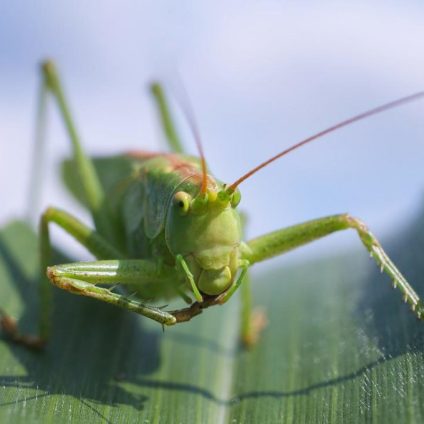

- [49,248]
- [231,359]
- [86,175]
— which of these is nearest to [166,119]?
[86,175]

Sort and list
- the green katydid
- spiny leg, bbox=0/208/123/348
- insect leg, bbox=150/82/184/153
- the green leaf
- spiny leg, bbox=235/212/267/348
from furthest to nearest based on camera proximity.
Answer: insect leg, bbox=150/82/184/153 < spiny leg, bbox=235/212/267/348 < spiny leg, bbox=0/208/123/348 < the green katydid < the green leaf

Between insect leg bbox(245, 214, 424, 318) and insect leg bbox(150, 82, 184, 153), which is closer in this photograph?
insect leg bbox(245, 214, 424, 318)

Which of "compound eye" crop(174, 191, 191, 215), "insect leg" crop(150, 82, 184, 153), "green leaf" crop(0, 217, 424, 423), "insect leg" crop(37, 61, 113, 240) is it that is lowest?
"green leaf" crop(0, 217, 424, 423)

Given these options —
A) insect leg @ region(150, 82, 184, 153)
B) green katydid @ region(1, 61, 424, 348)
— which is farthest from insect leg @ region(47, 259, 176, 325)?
insect leg @ region(150, 82, 184, 153)

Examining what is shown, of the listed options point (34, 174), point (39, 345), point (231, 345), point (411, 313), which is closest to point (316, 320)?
point (231, 345)

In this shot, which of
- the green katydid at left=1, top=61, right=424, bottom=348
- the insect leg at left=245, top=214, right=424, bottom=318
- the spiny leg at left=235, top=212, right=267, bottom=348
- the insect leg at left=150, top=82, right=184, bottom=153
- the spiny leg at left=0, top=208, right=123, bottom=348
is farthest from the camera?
the insect leg at left=150, top=82, right=184, bottom=153

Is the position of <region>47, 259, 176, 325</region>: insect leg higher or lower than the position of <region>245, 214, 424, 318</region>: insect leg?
lower

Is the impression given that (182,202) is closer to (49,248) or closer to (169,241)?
(169,241)

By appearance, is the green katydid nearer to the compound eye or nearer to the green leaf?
the compound eye
